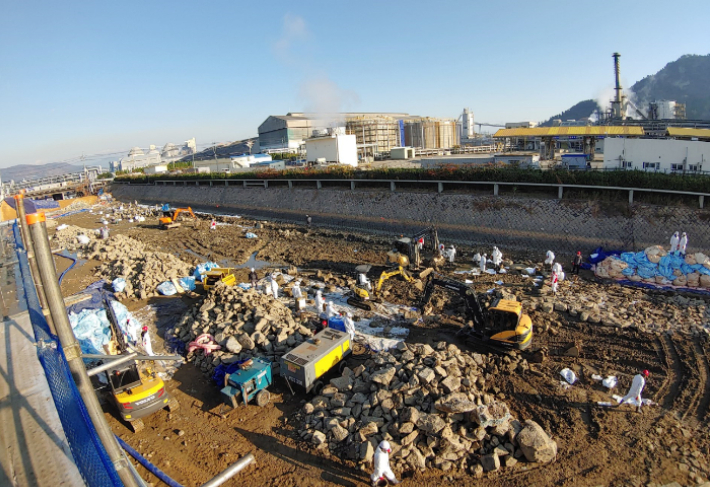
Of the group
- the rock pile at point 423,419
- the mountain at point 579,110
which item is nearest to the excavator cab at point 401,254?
the rock pile at point 423,419

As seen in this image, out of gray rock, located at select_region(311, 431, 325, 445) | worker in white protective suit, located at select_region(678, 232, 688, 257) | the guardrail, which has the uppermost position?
the guardrail

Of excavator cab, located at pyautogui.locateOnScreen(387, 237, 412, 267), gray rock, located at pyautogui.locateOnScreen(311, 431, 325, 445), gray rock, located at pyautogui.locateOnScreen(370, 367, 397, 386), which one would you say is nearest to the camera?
gray rock, located at pyautogui.locateOnScreen(311, 431, 325, 445)

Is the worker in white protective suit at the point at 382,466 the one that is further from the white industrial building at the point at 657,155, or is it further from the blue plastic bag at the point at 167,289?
the white industrial building at the point at 657,155

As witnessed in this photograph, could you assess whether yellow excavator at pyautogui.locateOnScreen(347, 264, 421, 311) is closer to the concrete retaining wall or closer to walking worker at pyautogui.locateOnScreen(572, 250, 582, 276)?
the concrete retaining wall

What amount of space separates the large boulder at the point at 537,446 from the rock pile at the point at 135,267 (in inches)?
497

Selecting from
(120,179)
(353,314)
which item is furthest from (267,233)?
(120,179)

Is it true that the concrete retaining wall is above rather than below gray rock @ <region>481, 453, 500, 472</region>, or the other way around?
above

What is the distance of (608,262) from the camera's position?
14.9 m

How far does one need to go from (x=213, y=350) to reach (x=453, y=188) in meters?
16.9

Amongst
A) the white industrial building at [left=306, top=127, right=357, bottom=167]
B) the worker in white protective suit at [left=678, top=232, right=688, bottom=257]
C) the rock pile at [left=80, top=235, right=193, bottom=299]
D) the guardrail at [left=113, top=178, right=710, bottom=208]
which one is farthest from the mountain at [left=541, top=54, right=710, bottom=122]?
the rock pile at [left=80, top=235, right=193, bottom=299]

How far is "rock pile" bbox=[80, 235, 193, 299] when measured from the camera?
14.3m

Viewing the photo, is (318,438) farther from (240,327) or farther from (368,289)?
(368,289)

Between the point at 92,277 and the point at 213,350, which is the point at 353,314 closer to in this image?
the point at 213,350

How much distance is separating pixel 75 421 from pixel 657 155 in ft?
76.3
